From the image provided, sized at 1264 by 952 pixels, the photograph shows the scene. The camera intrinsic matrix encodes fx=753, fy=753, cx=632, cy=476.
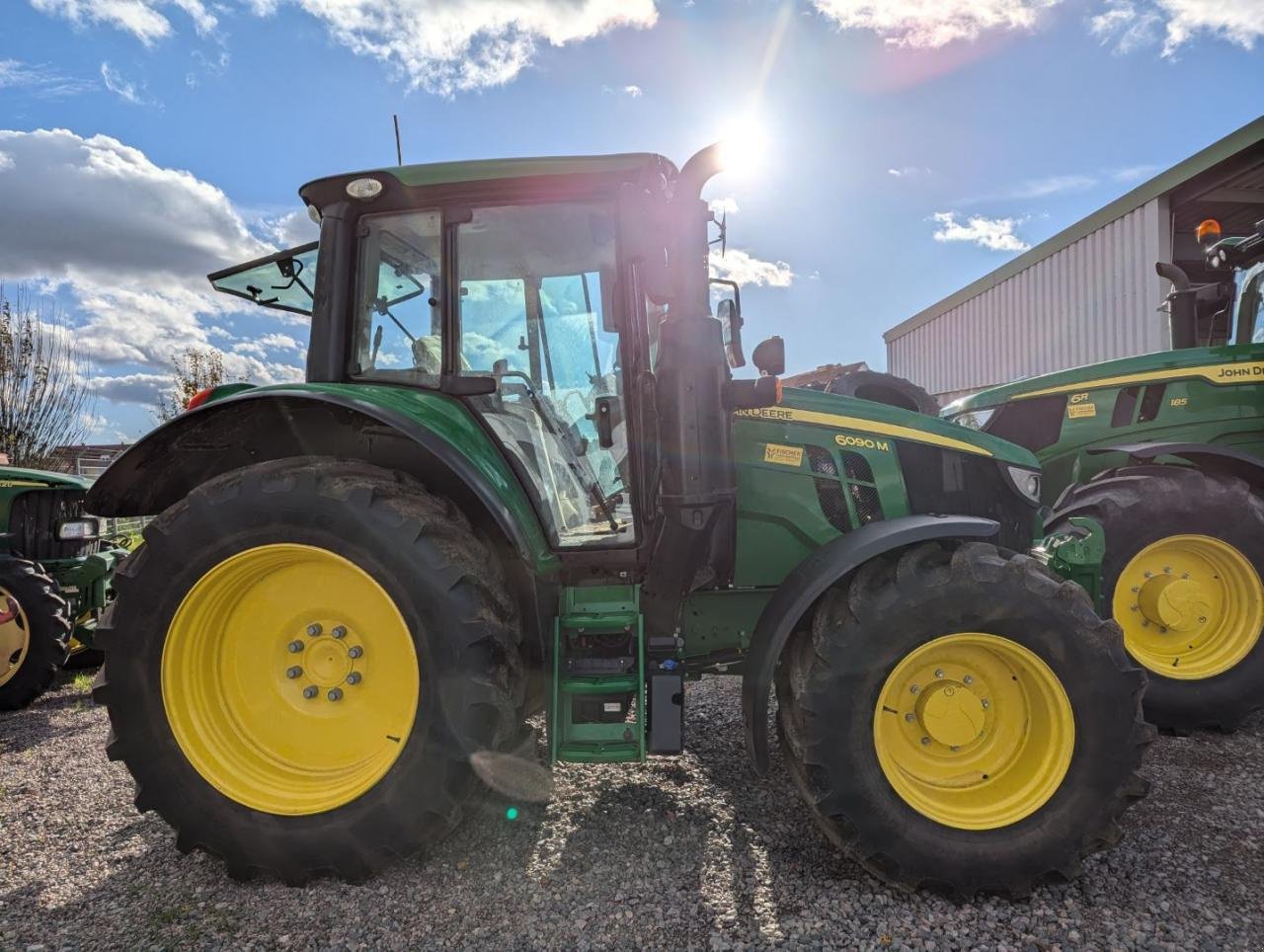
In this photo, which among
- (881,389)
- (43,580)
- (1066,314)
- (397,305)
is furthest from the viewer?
(1066,314)

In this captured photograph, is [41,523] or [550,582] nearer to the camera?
[550,582]

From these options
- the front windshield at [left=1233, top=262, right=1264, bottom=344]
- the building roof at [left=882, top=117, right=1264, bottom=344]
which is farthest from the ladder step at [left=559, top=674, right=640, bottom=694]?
the building roof at [left=882, top=117, right=1264, bottom=344]

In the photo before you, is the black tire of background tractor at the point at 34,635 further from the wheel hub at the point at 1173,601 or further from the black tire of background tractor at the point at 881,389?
the wheel hub at the point at 1173,601

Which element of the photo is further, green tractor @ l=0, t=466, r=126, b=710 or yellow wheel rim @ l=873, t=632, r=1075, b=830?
green tractor @ l=0, t=466, r=126, b=710

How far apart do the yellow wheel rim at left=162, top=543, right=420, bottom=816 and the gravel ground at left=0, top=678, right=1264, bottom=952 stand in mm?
343

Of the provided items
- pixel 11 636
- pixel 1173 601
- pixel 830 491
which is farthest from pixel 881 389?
pixel 11 636

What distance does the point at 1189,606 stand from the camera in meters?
3.58

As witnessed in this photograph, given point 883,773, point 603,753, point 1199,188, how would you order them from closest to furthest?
point 883,773
point 603,753
point 1199,188

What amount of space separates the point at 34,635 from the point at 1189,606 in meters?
6.13

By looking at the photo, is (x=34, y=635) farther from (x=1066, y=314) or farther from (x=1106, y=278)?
(x=1066, y=314)

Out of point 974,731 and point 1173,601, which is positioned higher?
point 1173,601

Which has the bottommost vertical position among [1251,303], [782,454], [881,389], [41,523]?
[41,523]

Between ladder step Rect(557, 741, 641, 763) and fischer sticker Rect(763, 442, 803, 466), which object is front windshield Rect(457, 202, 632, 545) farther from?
ladder step Rect(557, 741, 641, 763)

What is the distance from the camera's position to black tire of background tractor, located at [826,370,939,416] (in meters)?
4.96
